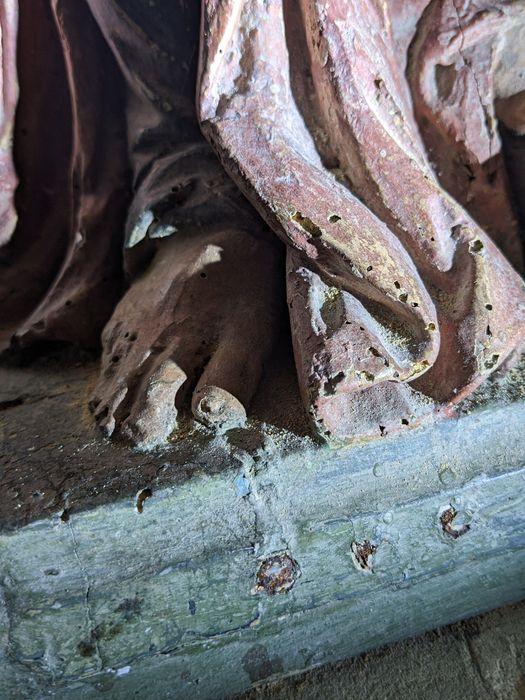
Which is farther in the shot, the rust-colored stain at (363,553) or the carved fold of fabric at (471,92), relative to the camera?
the carved fold of fabric at (471,92)

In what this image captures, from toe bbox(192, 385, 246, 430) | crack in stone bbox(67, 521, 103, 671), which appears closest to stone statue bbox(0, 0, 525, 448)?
toe bbox(192, 385, 246, 430)

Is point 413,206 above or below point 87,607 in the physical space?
above

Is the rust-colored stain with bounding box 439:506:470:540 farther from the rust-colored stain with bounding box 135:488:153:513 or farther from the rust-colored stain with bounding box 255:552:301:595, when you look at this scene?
the rust-colored stain with bounding box 135:488:153:513

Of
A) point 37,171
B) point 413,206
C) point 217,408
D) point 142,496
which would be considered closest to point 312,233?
point 413,206

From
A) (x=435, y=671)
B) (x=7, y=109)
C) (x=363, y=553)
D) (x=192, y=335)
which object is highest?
(x=7, y=109)

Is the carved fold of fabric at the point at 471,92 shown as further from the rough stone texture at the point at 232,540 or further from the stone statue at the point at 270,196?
the rough stone texture at the point at 232,540

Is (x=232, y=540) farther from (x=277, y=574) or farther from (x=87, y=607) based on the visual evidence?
(x=87, y=607)

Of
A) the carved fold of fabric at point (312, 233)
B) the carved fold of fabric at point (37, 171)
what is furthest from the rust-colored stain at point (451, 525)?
the carved fold of fabric at point (37, 171)
